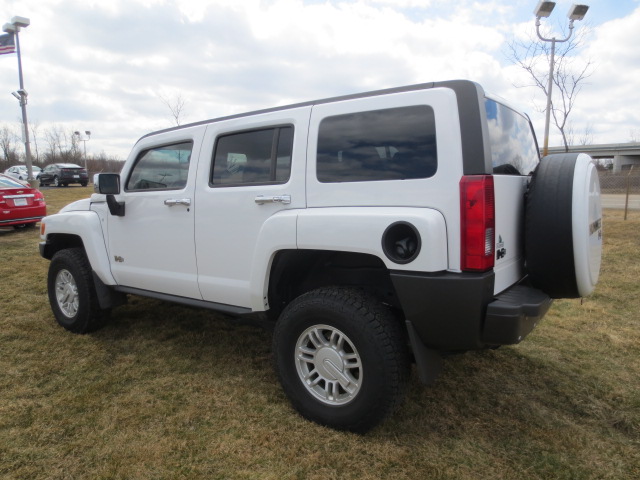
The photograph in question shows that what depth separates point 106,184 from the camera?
3809 millimetres

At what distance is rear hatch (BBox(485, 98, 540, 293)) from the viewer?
2385 millimetres

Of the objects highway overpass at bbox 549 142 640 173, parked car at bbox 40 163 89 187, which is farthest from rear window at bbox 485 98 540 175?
highway overpass at bbox 549 142 640 173

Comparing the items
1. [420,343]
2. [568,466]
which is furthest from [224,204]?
[568,466]

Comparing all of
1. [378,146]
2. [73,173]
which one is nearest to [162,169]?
[378,146]

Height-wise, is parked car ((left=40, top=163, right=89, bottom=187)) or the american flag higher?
the american flag

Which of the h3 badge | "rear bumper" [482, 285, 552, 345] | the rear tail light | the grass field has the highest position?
the rear tail light

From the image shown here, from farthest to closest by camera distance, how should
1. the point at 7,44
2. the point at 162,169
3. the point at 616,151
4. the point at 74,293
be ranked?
the point at 616,151
the point at 7,44
the point at 74,293
the point at 162,169

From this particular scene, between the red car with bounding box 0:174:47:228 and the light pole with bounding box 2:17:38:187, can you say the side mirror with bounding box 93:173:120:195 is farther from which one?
the light pole with bounding box 2:17:38:187

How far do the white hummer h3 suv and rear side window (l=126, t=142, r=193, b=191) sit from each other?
36mm

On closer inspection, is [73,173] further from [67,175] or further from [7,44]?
[7,44]

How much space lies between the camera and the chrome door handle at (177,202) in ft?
11.0

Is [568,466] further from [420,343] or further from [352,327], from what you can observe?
[352,327]

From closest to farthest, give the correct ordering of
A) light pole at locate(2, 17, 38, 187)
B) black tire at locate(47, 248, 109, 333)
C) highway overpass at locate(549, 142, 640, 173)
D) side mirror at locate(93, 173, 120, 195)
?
side mirror at locate(93, 173, 120, 195), black tire at locate(47, 248, 109, 333), light pole at locate(2, 17, 38, 187), highway overpass at locate(549, 142, 640, 173)

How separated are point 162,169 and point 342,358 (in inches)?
86.5
